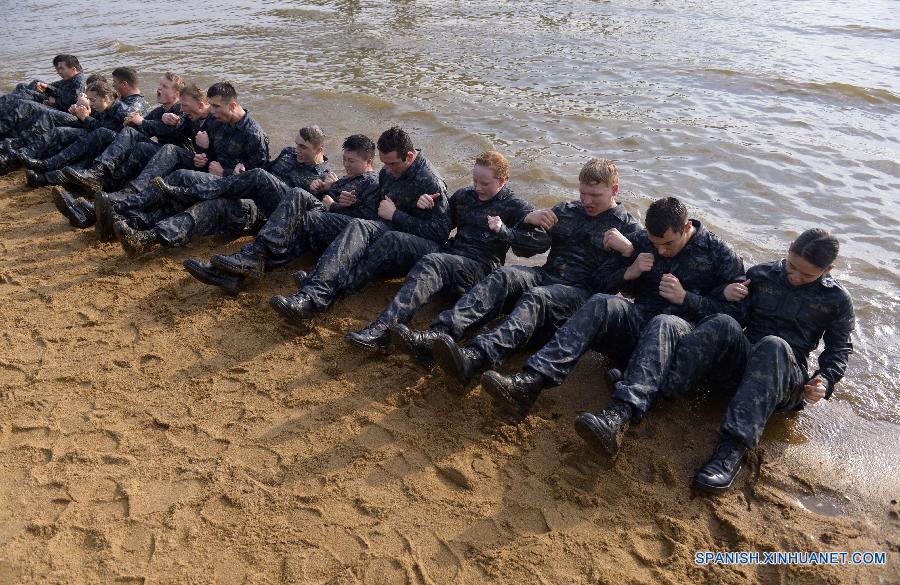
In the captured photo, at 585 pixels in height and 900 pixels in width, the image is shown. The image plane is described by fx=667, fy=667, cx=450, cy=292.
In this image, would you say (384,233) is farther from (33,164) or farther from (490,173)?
(33,164)

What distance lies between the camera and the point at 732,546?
3.79 m

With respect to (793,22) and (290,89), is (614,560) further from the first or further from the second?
(793,22)

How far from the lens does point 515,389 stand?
447 centimetres

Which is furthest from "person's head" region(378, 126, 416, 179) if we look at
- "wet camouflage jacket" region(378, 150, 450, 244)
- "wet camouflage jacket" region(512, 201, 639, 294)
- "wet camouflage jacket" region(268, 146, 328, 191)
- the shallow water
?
the shallow water

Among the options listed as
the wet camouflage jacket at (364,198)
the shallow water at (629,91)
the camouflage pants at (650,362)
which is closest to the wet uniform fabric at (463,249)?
the wet camouflage jacket at (364,198)

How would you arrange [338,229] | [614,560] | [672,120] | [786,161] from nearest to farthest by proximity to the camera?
[614,560], [338,229], [786,161], [672,120]

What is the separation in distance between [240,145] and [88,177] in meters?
1.94

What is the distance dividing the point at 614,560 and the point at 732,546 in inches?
28.3

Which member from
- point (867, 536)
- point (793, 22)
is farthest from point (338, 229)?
point (793, 22)

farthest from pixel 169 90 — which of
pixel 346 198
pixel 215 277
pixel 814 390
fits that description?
pixel 814 390

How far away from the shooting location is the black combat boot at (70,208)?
23.9 feet

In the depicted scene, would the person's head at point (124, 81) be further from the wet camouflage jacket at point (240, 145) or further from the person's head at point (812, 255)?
the person's head at point (812, 255)

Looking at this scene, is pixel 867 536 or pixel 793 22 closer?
pixel 867 536

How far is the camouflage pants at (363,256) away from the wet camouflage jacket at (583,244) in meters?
1.12
